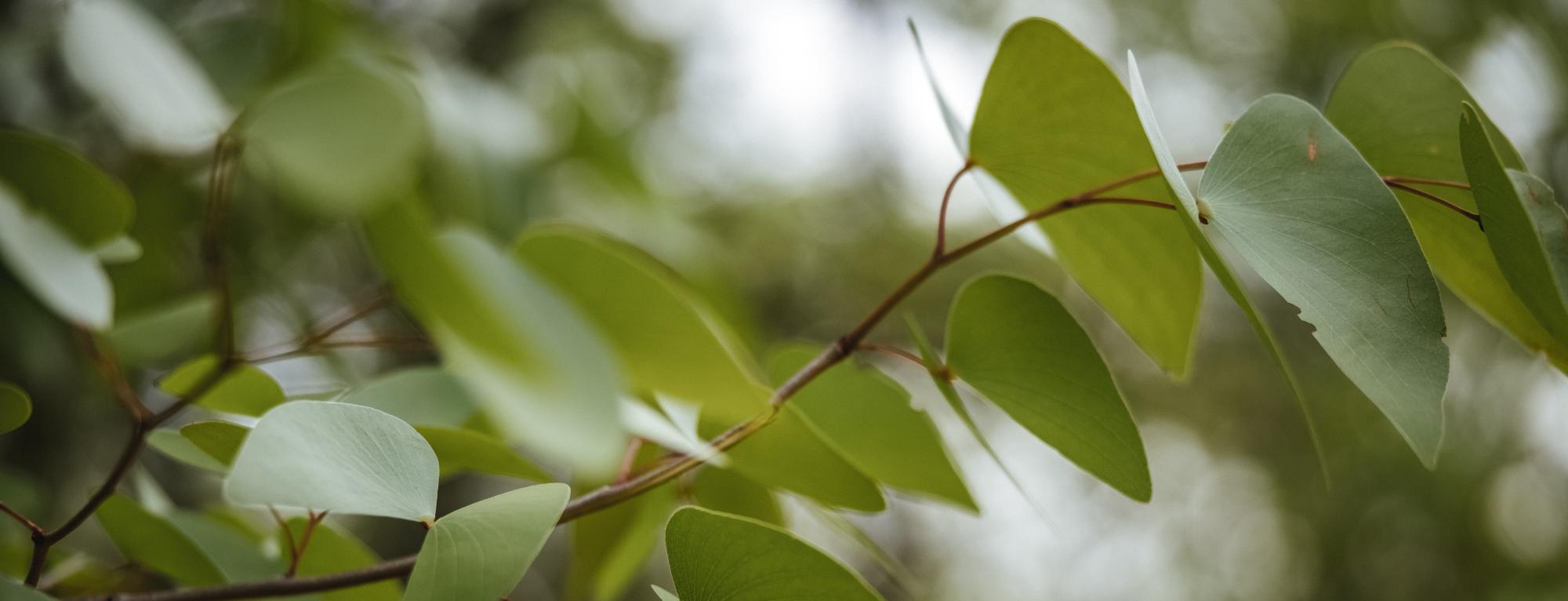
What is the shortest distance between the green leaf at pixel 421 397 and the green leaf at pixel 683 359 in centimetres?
3

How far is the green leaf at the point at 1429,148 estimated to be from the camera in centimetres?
15

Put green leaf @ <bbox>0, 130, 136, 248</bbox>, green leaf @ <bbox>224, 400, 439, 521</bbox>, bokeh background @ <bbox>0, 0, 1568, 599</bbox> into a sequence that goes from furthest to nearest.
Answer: bokeh background @ <bbox>0, 0, 1568, 599</bbox>
green leaf @ <bbox>0, 130, 136, 248</bbox>
green leaf @ <bbox>224, 400, 439, 521</bbox>

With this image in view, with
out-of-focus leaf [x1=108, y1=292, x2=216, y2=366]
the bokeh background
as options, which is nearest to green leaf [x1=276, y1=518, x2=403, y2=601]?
out-of-focus leaf [x1=108, y1=292, x2=216, y2=366]

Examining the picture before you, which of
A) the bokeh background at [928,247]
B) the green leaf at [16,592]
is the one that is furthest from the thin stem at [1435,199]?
the bokeh background at [928,247]

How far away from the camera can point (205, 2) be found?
613mm

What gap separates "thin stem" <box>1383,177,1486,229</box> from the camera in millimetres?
139

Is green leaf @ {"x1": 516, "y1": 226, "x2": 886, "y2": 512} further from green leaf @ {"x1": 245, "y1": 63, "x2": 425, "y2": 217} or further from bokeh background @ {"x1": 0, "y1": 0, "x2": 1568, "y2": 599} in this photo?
bokeh background @ {"x1": 0, "y1": 0, "x2": 1568, "y2": 599}

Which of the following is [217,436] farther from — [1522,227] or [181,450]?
[1522,227]

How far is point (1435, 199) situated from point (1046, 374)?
0.22 ft

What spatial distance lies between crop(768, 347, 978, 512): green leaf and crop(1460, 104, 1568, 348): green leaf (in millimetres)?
100

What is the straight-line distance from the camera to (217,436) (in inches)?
5.2

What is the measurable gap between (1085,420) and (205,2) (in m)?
0.68

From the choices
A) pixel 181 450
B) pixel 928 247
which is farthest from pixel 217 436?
pixel 928 247

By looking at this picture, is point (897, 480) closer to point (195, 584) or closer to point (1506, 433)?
point (195, 584)
